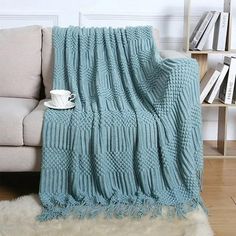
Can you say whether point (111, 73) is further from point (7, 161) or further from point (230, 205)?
point (230, 205)

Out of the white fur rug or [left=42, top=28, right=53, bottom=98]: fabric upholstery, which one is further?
[left=42, top=28, right=53, bottom=98]: fabric upholstery

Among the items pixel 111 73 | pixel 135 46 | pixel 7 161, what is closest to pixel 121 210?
pixel 7 161

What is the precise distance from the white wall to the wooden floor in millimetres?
883

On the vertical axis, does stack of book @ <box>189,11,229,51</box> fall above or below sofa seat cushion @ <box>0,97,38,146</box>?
above

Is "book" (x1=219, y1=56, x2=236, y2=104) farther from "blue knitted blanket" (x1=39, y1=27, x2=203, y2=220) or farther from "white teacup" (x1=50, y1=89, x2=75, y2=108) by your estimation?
"white teacup" (x1=50, y1=89, x2=75, y2=108)

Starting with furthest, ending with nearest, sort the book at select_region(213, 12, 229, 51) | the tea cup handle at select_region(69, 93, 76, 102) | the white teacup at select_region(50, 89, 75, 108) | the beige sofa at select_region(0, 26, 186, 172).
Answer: the book at select_region(213, 12, 229, 51)
the beige sofa at select_region(0, 26, 186, 172)
the tea cup handle at select_region(69, 93, 76, 102)
the white teacup at select_region(50, 89, 75, 108)

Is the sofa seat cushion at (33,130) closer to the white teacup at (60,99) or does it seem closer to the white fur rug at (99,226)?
the white teacup at (60,99)

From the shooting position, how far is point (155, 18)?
107 inches

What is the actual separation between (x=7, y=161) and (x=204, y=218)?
2.75 ft

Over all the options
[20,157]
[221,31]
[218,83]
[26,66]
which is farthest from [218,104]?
[20,157]

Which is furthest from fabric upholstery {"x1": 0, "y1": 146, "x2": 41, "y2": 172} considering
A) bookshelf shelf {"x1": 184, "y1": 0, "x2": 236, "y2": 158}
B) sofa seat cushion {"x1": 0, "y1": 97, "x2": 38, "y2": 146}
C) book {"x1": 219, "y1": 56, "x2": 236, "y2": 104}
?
book {"x1": 219, "y1": 56, "x2": 236, "y2": 104}

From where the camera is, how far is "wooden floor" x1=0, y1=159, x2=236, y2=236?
5.92 feet

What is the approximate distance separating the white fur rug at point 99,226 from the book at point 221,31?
3.59 feet

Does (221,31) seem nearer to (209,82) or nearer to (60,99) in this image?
(209,82)
